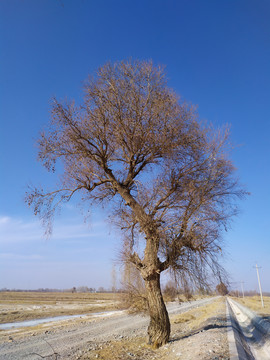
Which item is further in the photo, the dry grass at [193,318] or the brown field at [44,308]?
the brown field at [44,308]

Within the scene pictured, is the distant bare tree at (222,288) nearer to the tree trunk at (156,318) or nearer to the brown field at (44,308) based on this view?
the tree trunk at (156,318)

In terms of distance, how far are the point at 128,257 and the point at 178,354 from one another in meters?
3.27

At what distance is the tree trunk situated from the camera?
28.8 ft

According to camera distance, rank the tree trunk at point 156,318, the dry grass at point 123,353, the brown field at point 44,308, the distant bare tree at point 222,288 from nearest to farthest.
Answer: the dry grass at point 123,353
the tree trunk at point 156,318
the distant bare tree at point 222,288
the brown field at point 44,308

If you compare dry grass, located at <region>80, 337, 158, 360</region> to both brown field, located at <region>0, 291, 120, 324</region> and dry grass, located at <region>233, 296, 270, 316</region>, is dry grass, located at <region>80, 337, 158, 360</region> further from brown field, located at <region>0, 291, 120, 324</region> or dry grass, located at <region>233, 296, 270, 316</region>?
dry grass, located at <region>233, 296, 270, 316</region>

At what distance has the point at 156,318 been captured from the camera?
8781 mm

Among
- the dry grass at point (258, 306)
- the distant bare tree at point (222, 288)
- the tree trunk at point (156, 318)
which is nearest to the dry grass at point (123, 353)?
the tree trunk at point (156, 318)

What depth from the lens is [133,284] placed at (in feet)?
36.0

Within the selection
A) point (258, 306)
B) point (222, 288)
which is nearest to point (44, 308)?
point (258, 306)

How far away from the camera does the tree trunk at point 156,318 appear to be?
8766mm

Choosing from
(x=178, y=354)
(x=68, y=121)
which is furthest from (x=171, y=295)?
(x=68, y=121)

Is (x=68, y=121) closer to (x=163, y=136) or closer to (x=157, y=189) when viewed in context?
(x=163, y=136)

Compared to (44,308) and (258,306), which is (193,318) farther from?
(258,306)

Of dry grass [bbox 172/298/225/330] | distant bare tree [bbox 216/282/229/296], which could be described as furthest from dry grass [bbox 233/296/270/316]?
distant bare tree [bbox 216/282/229/296]
